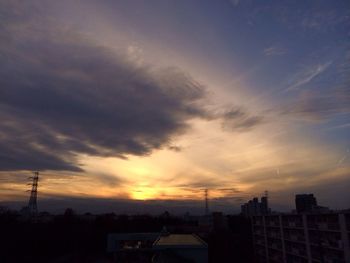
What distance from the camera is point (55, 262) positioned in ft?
161

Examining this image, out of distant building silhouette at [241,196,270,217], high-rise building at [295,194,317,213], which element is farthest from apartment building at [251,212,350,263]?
distant building silhouette at [241,196,270,217]

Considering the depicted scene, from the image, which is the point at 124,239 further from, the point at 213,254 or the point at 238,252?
the point at 238,252

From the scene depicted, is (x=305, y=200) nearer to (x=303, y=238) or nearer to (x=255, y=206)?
(x=303, y=238)

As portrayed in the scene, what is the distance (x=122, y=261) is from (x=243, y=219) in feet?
142

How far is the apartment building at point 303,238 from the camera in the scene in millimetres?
33594

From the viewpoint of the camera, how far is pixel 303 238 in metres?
41.1

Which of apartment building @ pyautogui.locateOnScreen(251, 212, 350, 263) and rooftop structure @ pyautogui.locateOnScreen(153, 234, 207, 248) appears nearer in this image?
rooftop structure @ pyautogui.locateOnScreen(153, 234, 207, 248)

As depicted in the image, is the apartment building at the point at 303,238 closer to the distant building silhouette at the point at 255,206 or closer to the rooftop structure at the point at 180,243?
the rooftop structure at the point at 180,243

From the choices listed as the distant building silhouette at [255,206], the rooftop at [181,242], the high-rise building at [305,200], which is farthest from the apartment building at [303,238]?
the distant building silhouette at [255,206]

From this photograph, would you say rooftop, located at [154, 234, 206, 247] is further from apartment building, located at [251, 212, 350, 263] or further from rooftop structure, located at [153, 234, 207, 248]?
apartment building, located at [251, 212, 350, 263]

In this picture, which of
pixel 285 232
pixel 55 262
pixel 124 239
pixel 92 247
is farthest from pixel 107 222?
pixel 285 232

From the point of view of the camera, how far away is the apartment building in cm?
3359

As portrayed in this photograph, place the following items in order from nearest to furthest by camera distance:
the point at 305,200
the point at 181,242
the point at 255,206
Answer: the point at 181,242, the point at 305,200, the point at 255,206

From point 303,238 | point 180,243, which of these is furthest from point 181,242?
point 303,238
